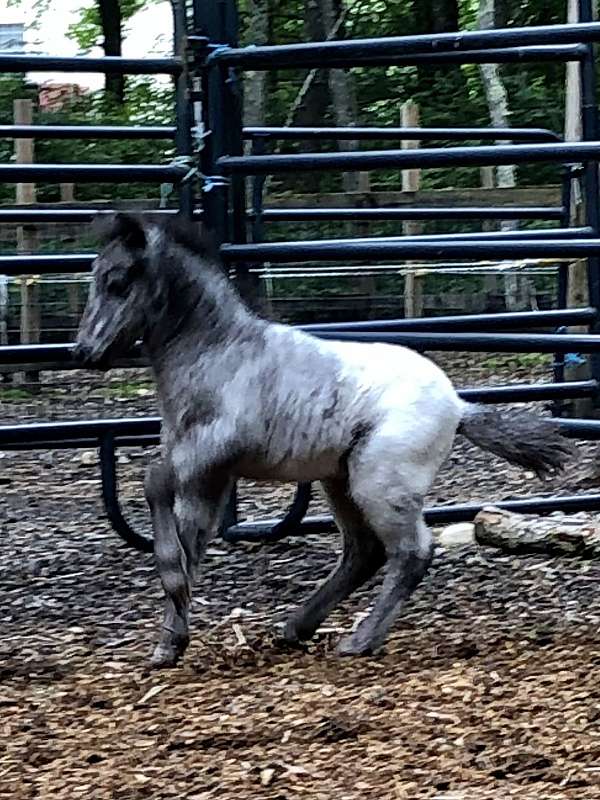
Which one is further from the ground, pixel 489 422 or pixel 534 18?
pixel 534 18

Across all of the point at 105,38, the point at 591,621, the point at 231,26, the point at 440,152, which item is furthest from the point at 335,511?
the point at 105,38

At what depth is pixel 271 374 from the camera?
154 inches

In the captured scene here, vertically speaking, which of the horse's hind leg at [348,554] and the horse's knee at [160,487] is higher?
the horse's knee at [160,487]

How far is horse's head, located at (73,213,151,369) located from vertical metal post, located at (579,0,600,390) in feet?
7.93

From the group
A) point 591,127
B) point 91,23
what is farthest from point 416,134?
point 91,23

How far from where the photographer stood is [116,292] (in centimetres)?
388

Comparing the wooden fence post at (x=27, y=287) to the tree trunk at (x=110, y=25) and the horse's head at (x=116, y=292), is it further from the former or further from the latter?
the tree trunk at (x=110, y=25)

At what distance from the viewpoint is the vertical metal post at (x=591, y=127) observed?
226 inches

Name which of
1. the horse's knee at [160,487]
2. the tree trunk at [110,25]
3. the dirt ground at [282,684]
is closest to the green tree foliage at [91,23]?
the tree trunk at [110,25]

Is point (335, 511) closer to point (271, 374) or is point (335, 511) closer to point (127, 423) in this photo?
point (271, 374)

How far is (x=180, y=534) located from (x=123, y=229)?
2.83 feet

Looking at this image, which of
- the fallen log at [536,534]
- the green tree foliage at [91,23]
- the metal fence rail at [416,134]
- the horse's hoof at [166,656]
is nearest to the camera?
the horse's hoof at [166,656]

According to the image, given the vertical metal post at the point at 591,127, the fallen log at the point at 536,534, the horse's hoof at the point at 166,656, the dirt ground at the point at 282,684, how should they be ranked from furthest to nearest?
the vertical metal post at the point at 591,127
the fallen log at the point at 536,534
the horse's hoof at the point at 166,656
the dirt ground at the point at 282,684

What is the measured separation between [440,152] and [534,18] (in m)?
17.3
